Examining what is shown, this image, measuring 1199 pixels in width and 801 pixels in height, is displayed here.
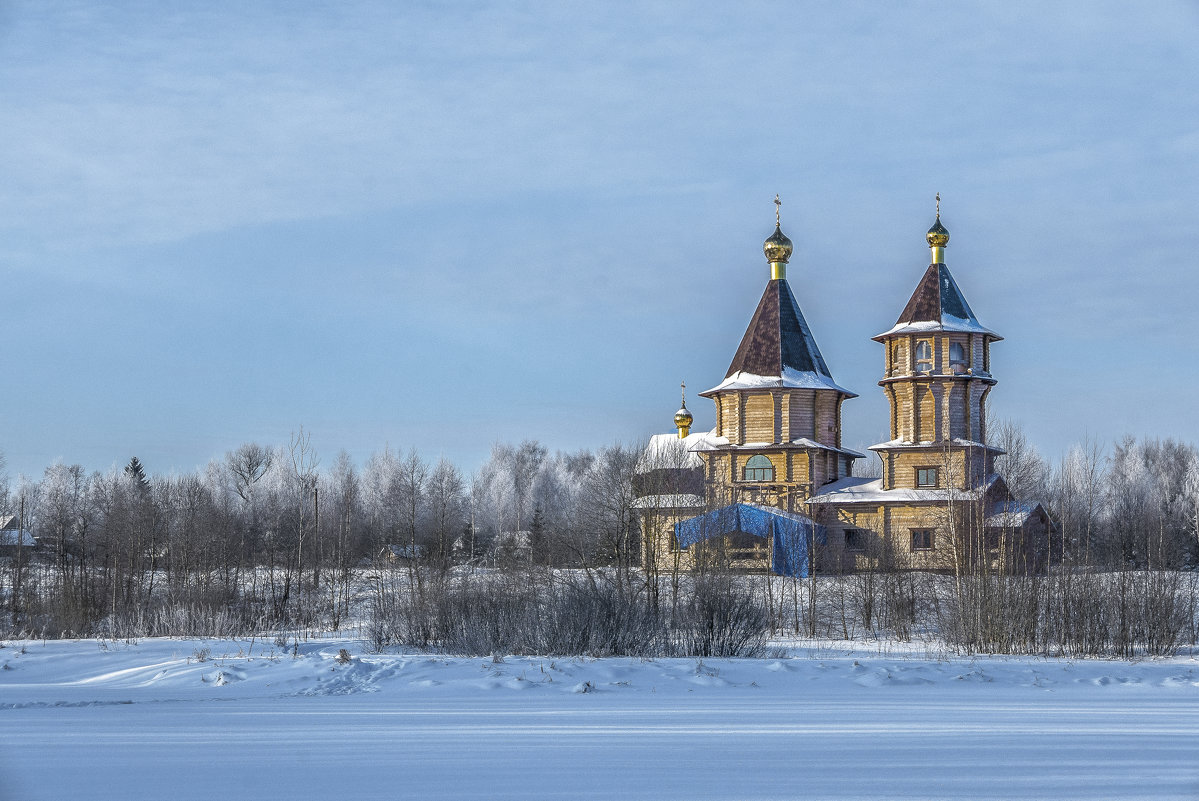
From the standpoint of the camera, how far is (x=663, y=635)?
13.8 m

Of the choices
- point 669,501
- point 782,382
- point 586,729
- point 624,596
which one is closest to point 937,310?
point 782,382

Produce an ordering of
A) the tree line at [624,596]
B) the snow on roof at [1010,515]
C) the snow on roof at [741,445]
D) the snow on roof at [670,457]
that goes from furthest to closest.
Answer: the snow on roof at [741,445], the snow on roof at [670,457], the snow on roof at [1010,515], the tree line at [624,596]

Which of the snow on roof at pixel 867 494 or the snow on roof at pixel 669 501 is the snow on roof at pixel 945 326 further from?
the snow on roof at pixel 669 501

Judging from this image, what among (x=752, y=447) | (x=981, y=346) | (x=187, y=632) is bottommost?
(x=187, y=632)

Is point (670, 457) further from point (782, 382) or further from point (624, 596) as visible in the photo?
point (624, 596)

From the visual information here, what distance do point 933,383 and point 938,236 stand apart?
16.1ft

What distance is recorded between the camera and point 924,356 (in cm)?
3425

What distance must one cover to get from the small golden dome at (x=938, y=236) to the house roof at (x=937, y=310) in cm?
87

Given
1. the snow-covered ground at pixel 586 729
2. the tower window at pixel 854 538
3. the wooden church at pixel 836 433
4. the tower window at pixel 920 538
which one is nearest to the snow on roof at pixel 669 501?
the wooden church at pixel 836 433

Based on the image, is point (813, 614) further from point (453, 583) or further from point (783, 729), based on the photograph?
point (783, 729)

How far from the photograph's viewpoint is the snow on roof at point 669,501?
81.8 feet

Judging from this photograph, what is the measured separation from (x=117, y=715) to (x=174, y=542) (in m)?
18.4

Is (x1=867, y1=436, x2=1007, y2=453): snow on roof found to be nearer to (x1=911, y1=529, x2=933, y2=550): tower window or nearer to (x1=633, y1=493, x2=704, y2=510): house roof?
(x1=911, y1=529, x2=933, y2=550): tower window

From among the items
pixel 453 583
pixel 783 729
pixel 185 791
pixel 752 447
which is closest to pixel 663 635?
pixel 453 583
